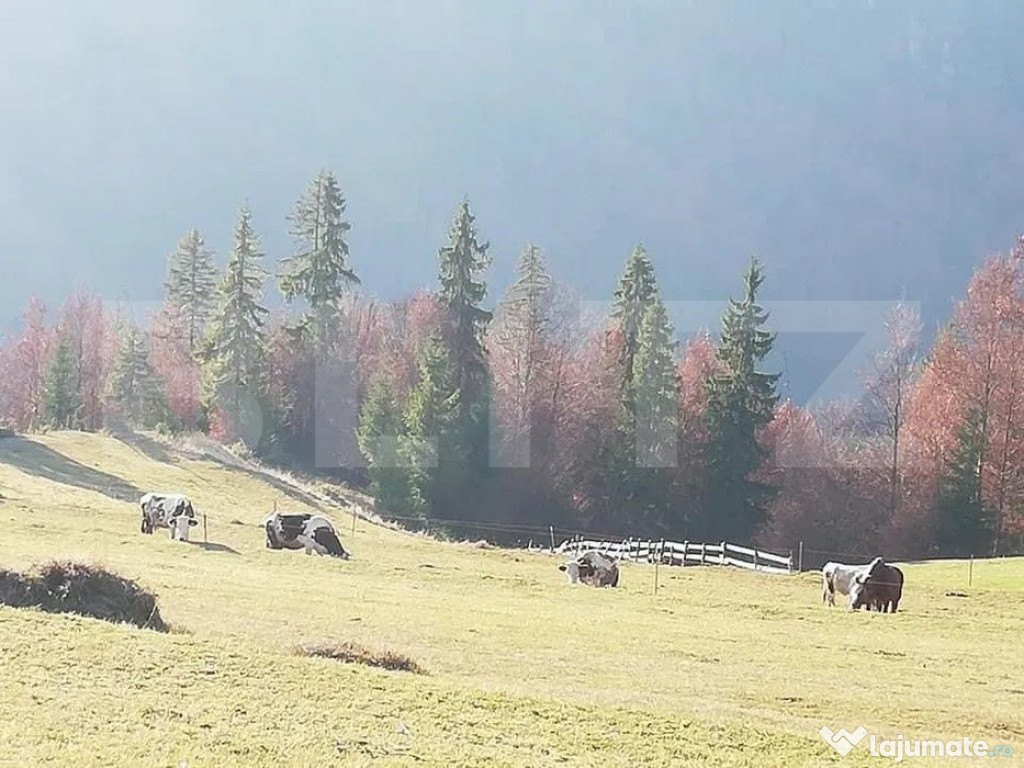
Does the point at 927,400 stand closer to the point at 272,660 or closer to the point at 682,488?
the point at 682,488

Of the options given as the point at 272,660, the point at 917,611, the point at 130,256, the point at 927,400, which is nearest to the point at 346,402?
the point at 927,400

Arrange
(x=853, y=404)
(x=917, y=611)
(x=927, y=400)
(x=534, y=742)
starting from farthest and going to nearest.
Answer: (x=853, y=404) → (x=927, y=400) → (x=917, y=611) → (x=534, y=742)

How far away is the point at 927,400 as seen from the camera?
52312 millimetres

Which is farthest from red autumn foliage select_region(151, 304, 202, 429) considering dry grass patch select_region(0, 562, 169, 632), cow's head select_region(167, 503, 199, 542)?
dry grass patch select_region(0, 562, 169, 632)

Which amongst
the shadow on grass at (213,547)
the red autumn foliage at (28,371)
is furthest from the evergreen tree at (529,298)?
the red autumn foliage at (28,371)

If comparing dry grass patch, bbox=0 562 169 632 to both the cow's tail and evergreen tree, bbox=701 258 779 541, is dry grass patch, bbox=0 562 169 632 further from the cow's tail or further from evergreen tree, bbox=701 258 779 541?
evergreen tree, bbox=701 258 779 541

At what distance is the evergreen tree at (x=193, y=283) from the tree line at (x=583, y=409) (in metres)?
5.25

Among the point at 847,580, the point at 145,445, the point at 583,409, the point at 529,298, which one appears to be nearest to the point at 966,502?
the point at 583,409

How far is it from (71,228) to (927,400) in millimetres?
177711

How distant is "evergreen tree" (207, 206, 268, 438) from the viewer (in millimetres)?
62688

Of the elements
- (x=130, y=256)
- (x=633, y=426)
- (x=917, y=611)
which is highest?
(x=130, y=256)

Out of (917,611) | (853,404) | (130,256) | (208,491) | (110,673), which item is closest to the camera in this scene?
(110,673)

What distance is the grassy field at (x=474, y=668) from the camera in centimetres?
849

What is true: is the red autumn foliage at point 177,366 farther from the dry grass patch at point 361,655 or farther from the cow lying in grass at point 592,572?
the dry grass patch at point 361,655
